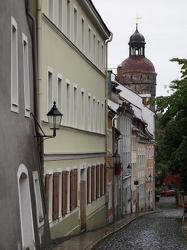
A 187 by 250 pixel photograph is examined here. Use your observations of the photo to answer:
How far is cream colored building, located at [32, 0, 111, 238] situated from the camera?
68.8 ft

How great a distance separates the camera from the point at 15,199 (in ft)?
47.8

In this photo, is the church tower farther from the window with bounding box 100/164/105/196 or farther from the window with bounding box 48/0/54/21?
the window with bounding box 48/0/54/21

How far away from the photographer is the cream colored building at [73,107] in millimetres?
20969

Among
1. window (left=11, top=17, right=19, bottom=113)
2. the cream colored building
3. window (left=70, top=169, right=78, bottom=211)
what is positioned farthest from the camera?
window (left=70, top=169, right=78, bottom=211)

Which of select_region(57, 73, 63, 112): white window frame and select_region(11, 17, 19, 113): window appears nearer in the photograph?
select_region(11, 17, 19, 113): window

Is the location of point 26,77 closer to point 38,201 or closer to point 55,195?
point 38,201

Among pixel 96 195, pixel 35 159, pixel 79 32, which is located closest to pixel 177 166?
pixel 96 195

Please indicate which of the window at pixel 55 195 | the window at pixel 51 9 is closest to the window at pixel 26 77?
the window at pixel 51 9

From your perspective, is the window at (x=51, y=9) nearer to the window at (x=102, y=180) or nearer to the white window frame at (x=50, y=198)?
the white window frame at (x=50, y=198)

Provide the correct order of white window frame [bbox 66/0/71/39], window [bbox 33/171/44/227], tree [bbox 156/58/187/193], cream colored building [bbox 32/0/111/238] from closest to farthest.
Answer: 1. window [bbox 33/171/44/227]
2. cream colored building [bbox 32/0/111/238]
3. white window frame [bbox 66/0/71/39]
4. tree [bbox 156/58/187/193]

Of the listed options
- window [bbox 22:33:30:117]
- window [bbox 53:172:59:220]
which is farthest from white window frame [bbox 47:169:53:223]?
window [bbox 22:33:30:117]

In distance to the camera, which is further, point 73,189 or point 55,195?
point 73,189

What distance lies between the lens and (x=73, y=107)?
2644 centimetres

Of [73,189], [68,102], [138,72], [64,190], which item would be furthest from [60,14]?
[138,72]
